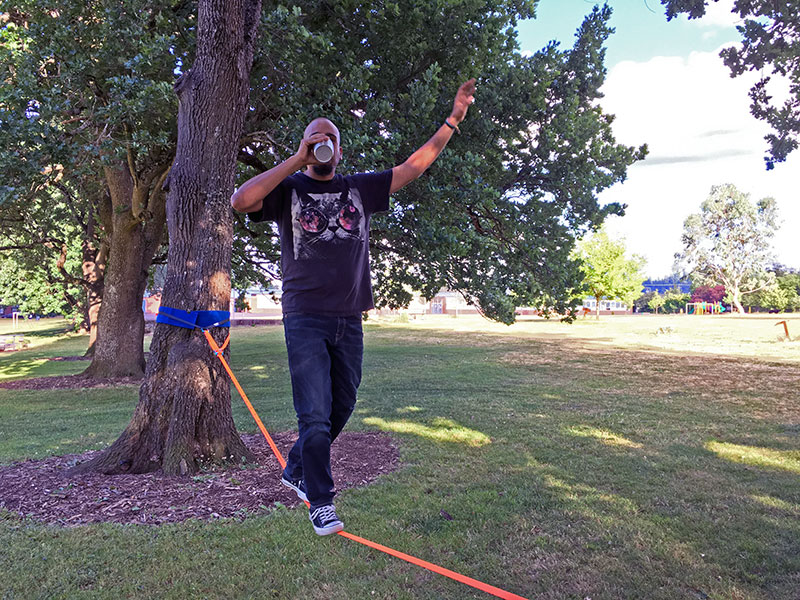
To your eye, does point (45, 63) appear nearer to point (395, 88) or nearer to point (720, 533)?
point (395, 88)

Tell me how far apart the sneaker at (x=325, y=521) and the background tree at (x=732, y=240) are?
273ft

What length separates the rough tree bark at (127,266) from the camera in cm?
1301

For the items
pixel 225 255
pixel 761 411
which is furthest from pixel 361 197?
pixel 761 411

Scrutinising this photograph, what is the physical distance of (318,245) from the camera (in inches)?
136

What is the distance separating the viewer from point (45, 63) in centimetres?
928

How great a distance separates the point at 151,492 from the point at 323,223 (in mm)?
3047

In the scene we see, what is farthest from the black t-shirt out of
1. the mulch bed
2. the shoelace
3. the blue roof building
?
the blue roof building

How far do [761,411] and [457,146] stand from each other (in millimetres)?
6675

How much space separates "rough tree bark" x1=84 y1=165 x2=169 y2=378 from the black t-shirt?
998cm

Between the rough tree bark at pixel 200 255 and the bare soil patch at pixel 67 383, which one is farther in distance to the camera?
the bare soil patch at pixel 67 383

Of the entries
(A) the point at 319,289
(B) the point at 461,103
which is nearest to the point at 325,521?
(A) the point at 319,289

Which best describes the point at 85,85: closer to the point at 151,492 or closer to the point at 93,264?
the point at 151,492

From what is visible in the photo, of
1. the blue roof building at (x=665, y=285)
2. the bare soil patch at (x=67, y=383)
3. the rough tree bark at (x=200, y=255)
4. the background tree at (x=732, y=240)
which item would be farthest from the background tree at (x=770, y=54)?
the blue roof building at (x=665, y=285)

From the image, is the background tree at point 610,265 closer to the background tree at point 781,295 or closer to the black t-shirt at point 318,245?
the background tree at point 781,295
